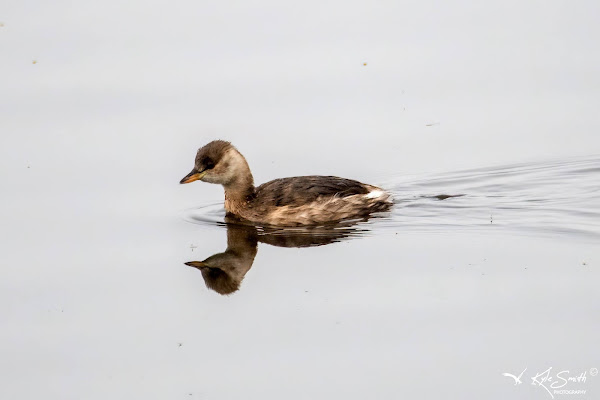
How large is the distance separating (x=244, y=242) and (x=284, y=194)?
81cm

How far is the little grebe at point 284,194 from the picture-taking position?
41.4ft

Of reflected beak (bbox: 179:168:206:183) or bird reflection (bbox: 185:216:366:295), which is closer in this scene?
bird reflection (bbox: 185:216:366:295)

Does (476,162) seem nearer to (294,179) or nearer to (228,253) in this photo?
(294,179)

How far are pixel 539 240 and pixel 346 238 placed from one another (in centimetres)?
191

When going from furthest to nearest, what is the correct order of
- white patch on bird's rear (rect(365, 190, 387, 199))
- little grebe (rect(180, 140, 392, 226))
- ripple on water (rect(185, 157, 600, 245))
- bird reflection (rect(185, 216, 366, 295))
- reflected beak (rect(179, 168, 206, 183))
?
reflected beak (rect(179, 168, 206, 183)), white patch on bird's rear (rect(365, 190, 387, 199)), little grebe (rect(180, 140, 392, 226)), ripple on water (rect(185, 157, 600, 245)), bird reflection (rect(185, 216, 366, 295))

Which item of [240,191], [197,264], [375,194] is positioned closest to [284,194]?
[240,191]

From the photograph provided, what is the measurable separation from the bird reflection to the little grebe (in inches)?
6.5

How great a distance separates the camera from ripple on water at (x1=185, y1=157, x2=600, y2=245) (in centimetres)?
1202

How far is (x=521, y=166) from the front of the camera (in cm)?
1348

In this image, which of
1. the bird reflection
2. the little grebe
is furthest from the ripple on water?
the little grebe

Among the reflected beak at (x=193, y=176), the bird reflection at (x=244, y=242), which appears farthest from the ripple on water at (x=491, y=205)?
the reflected beak at (x=193, y=176)

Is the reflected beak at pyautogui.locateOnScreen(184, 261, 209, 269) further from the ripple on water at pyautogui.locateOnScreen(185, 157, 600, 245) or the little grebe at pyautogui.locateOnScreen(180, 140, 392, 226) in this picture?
the little grebe at pyautogui.locateOnScreen(180, 140, 392, 226)

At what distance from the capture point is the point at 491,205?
12695 mm

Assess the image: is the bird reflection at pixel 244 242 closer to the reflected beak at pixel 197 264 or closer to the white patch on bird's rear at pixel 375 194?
the reflected beak at pixel 197 264
